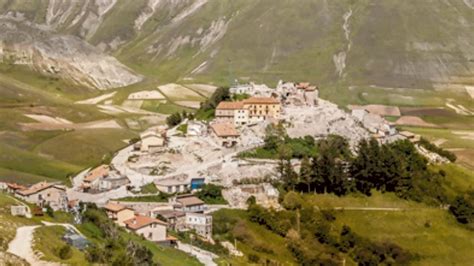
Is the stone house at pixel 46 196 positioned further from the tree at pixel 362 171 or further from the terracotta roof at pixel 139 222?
the tree at pixel 362 171

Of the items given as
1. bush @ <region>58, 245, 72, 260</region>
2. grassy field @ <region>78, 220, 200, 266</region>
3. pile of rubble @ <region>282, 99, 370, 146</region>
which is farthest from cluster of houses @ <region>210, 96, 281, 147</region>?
bush @ <region>58, 245, 72, 260</region>

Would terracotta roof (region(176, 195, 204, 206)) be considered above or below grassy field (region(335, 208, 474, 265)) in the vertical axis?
above

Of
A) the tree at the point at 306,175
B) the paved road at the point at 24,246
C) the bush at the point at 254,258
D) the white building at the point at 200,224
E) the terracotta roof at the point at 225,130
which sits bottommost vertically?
the bush at the point at 254,258

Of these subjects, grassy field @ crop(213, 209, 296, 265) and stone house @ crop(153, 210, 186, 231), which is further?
stone house @ crop(153, 210, 186, 231)

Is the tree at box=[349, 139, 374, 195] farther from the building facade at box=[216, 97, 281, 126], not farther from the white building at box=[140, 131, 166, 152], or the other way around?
the white building at box=[140, 131, 166, 152]

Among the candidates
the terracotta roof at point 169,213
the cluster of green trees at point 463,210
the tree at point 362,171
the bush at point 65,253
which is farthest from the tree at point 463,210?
the bush at point 65,253

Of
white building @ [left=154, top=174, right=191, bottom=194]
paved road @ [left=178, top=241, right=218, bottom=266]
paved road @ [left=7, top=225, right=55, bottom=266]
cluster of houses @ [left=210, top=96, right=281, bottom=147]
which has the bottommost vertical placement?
paved road @ [left=178, top=241, right=218, bottom=266]

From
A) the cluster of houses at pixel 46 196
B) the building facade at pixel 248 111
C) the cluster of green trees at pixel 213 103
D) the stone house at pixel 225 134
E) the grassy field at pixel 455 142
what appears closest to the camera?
the cluster of houses at pixel 46 196
